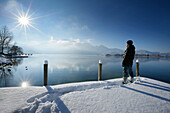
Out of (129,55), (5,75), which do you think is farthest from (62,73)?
(129,55)

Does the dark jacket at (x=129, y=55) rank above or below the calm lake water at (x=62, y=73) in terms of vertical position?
above

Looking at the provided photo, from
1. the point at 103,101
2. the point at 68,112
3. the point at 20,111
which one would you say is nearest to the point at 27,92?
the point at 20,111

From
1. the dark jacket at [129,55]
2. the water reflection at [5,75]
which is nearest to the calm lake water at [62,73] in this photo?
the water reflection at [5,75]

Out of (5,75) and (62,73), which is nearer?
(5,75)

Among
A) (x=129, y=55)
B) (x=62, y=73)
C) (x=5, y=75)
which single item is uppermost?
(x=129, y=55)

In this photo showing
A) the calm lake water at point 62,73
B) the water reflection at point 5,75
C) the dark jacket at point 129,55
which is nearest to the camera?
the dark jacket at point 129,55

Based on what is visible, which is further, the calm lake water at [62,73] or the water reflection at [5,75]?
the calm lake water at [62,73]

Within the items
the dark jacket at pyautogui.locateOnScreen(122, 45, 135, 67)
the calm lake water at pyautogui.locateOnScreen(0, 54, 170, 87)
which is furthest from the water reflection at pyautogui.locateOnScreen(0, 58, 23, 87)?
the dark jacket at pyautogui.locateOnScreen(122, 45, 135, 67)

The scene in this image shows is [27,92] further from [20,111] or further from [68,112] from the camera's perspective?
[68,112]

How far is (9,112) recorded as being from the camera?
1935 mm

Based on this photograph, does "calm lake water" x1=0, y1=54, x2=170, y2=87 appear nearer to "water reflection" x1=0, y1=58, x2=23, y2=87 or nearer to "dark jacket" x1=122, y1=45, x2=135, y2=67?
"water reflection" x1=0, y1=58, x2=23, y2=87

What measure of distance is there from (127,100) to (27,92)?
3.64 m

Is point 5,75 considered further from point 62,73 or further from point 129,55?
point 129,55

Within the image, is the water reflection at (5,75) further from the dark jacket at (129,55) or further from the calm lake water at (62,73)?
the dark jacket at (129,55)
